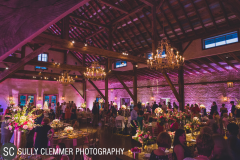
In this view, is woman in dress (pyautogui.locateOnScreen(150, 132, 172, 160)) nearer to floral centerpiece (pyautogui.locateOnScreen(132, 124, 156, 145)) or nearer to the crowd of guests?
the crowd of guests

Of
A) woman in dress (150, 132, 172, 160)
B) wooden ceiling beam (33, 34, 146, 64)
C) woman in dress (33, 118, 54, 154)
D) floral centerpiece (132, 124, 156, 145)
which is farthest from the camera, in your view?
wooden ceiling beam (33, 34, 146, 64)

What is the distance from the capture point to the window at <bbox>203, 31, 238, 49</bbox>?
805 centimetres

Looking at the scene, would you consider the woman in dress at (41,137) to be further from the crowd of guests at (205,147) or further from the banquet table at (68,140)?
the crowd of guests at (205,147)

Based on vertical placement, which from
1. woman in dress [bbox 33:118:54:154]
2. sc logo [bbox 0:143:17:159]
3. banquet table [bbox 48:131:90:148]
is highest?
sc logo [bbox 0:143:17:159]

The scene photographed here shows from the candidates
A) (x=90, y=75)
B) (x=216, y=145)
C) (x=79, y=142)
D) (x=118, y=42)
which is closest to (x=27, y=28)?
(x=216, y=145)

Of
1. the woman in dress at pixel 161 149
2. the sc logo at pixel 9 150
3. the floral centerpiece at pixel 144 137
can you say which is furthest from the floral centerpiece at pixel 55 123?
the woman in dress at pixel 161 149

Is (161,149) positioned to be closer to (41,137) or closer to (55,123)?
(41,137)

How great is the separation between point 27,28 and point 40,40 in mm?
4989

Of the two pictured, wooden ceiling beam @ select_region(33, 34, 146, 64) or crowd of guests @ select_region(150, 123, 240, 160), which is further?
wooden ceiling beam @ select_region(33, 34, 146, 64)

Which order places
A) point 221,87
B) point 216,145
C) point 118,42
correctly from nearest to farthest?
point 216,145 < point 221,87 < point 118,42

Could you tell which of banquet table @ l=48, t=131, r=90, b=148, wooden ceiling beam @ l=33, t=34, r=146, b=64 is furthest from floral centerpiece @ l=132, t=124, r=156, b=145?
wooden ceiling beam @ l=33, t=34, r=146, b=64

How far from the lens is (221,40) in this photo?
853 cm

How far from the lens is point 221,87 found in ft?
36.7

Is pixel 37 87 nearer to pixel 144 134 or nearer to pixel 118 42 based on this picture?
pixel 118 42
